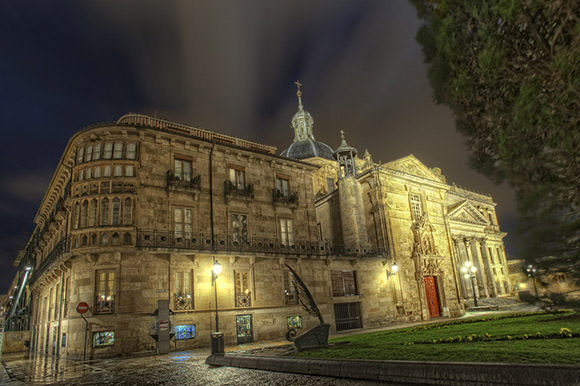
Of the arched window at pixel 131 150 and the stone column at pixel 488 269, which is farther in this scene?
the stone column at pixel 488 269

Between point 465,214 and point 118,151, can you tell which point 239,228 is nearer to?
point 118,151

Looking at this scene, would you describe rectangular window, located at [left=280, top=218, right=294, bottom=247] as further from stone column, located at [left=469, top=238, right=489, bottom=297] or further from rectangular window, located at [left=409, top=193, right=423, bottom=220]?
stone column, located at [left=469, top=238, right=489, bottom=297]

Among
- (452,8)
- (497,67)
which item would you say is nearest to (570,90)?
(497,67)

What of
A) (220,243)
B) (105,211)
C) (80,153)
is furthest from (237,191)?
(80,153)

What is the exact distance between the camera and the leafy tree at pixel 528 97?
15.1 ft

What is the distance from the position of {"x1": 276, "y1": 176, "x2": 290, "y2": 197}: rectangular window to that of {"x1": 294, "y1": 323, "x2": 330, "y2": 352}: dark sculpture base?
48.4ft

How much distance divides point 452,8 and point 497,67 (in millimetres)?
1295

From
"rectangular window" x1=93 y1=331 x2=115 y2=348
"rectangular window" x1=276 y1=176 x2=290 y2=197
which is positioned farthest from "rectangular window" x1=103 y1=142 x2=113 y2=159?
"rectangular window" x1=276 y1=176 x2=290 y2=197

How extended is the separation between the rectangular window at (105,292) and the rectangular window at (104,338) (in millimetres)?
985

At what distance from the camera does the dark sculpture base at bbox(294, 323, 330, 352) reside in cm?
1280

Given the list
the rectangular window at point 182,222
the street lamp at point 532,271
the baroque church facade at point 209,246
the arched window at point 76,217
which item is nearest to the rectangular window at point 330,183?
the baroque church facade at point 209,246

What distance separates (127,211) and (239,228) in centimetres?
692

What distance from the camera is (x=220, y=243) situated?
74.8 ft

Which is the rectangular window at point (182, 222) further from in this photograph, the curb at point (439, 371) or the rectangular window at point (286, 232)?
the curb at point (439, 371)
